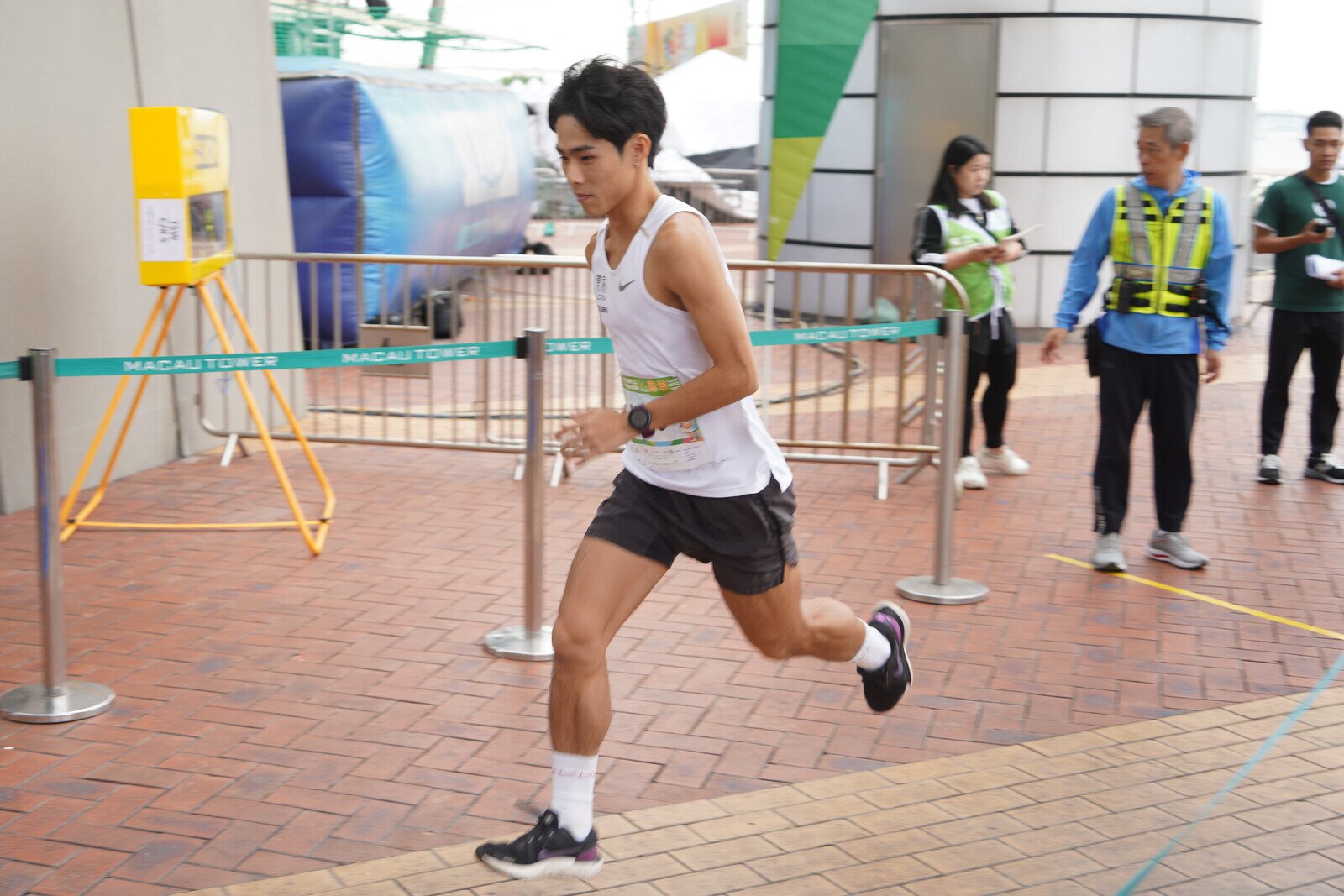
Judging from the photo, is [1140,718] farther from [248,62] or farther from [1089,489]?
[248,62]

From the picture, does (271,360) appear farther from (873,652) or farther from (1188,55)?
(1188,55)

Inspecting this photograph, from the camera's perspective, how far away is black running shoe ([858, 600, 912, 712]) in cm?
435

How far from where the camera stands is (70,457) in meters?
7.56

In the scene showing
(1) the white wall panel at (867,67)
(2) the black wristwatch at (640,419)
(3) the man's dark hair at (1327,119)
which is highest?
(1) the white wall panel at (867,67)

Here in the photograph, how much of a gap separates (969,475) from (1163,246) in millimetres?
2312

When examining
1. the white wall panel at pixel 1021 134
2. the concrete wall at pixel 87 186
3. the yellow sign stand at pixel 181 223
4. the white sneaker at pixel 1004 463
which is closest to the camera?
the yellow sign stand at pixel 181 223

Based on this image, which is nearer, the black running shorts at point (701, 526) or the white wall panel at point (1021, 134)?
the black running shorts at point (701, 526)

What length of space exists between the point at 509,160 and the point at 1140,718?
13.1m

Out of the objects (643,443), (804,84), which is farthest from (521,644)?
(804,84)

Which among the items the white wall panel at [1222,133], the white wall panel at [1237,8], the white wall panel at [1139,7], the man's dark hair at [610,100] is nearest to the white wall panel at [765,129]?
the white wall panel at [1139,7]

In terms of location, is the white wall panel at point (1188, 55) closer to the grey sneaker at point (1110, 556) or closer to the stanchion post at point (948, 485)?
the grey sneaker at point (1110, 556)

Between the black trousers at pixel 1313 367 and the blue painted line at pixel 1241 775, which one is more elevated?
the black trousers at pixel 1313 367

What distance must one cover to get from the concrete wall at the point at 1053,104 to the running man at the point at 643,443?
995 centimetres

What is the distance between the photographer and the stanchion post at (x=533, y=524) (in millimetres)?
5109
